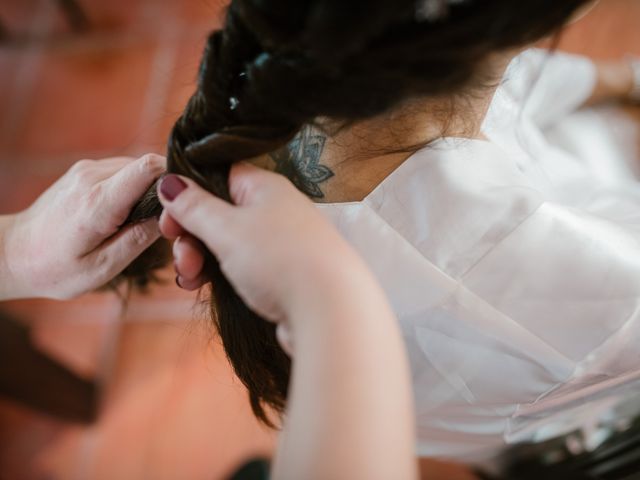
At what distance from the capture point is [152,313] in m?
1.34

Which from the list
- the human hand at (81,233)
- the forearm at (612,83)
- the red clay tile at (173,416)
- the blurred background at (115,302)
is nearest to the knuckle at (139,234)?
the human hand at (81,233)

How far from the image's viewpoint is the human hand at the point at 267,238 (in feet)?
1.22

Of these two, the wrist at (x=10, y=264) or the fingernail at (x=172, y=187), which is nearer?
the fingernail at (x=172, y=187)

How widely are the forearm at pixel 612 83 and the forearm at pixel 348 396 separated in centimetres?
79

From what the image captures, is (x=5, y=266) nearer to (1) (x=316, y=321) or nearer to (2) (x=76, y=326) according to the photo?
(1) (x=316, y=321)

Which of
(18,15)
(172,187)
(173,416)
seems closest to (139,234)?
(172,187)

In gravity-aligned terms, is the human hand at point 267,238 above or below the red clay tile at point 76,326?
above

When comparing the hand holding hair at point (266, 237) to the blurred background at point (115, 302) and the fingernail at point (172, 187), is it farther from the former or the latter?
the blurred background at point (115, 302)

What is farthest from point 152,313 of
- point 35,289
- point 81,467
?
point 35,289

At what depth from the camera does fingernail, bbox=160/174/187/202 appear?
0.42 meters

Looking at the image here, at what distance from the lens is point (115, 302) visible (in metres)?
1.37

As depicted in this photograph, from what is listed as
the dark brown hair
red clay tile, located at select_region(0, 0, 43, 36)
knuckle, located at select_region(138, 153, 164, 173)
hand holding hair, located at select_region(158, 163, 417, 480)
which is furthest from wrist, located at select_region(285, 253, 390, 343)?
red clay tile, located at select_region(0, 0, 43, 36)

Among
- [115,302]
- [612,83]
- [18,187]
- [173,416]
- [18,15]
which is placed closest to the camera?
[612,83]

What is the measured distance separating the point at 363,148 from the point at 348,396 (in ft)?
0.76
